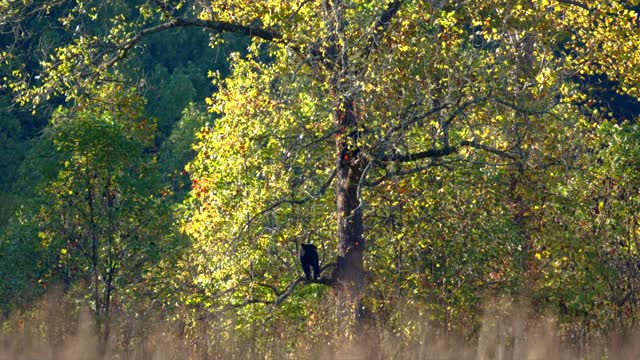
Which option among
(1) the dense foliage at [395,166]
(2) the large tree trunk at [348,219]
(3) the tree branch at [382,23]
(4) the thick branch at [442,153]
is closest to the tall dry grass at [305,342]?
(1) the dense foliage at [395,166]

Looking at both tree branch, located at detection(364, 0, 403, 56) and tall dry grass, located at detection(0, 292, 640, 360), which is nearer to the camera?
tall dry grass, located at detection(0, 292, 640, 360)

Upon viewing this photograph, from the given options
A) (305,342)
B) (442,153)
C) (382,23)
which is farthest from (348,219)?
(305,342)

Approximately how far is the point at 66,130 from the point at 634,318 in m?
11.7

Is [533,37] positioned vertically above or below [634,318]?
above

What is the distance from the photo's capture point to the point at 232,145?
15.2 m

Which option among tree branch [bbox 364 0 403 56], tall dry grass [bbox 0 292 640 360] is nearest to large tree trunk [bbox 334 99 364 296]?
tree branch [bbox 364 0 403 56]

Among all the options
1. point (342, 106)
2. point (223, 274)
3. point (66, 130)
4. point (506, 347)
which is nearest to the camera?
point (506, 347)

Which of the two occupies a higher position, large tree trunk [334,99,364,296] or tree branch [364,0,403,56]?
tree branch [364,0,403,56]

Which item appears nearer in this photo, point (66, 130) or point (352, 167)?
point (352, 167)

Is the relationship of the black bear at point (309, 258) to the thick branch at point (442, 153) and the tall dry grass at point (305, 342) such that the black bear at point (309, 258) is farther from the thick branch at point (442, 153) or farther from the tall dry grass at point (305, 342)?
the tall dry grass at point (305, 342)

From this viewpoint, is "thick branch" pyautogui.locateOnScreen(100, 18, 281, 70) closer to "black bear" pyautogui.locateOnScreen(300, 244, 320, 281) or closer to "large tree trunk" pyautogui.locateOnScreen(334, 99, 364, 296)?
"large tree trunk" pyautogui.locateOnScreen(334, 99, 364, 296)

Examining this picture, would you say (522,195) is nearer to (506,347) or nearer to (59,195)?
(506,347)

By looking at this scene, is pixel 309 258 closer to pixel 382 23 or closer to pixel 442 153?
pixel 442 153

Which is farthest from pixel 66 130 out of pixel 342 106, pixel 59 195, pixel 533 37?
pixel 533 37
